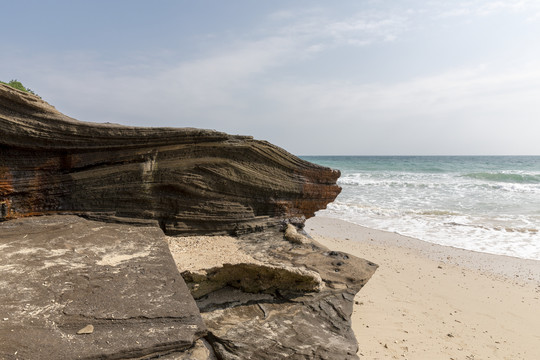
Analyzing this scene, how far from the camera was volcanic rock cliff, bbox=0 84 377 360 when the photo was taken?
7.47 ft

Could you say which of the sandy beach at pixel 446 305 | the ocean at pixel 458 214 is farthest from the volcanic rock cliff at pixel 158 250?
the ocean at pixel 458 214

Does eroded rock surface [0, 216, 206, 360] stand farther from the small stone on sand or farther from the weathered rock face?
the weathered rock face

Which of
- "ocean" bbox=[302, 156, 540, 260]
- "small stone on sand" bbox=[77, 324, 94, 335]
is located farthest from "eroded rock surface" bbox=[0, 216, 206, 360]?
"ocean" bbox=[302, 156, 540, 260]

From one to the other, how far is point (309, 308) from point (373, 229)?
25.5ft

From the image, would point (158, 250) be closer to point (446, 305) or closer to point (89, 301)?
point (89, 301)

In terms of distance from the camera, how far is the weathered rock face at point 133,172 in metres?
4.07

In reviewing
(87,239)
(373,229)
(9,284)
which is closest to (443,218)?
(373,229)

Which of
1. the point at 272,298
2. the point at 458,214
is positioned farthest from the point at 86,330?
the point at 458,214

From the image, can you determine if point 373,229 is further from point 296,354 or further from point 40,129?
point 40,129

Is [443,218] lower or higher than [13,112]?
lower

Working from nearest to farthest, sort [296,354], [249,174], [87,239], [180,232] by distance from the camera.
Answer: [296,354] < [87,239] < [180,232] < [249,174]

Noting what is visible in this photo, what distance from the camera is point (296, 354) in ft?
10.5

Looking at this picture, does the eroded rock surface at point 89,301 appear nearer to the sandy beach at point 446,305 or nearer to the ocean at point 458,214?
the sandy beach at point 446,305

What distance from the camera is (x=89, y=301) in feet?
7.89
